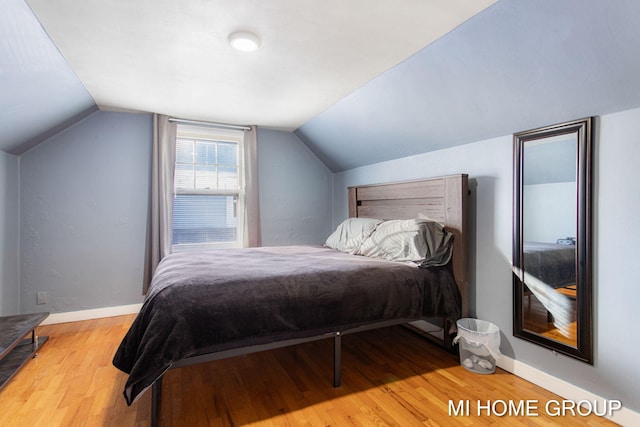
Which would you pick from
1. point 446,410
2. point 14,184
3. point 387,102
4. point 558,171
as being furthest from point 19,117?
point 558,171

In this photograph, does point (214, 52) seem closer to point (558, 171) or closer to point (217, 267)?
point (217, 267)

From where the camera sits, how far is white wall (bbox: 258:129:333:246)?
4.11m

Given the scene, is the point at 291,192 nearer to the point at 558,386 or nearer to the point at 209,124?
the point at 209,124

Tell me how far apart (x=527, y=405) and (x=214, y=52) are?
293cm

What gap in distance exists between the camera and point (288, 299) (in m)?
1.87

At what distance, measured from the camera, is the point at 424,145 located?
9.57ft

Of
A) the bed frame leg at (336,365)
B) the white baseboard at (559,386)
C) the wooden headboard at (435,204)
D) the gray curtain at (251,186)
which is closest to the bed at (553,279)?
the white baseboard at (559,386)

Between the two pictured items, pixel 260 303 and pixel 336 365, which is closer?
pixel 260 303

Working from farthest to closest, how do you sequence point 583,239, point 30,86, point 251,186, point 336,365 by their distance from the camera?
point 251,186 → point 30,86 → point 336,365 → point 583,239

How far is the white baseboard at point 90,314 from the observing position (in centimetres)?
314

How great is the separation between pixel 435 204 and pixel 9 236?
3872mm

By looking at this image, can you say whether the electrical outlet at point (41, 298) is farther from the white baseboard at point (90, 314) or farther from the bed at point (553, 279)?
the bed at point (553, 279)

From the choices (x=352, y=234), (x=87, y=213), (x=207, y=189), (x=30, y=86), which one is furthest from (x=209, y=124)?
(x=352, y=234)

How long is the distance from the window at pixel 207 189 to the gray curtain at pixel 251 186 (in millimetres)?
124
